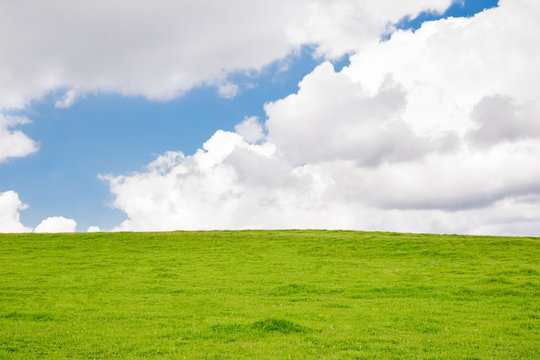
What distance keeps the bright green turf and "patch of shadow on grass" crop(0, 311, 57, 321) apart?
8cm

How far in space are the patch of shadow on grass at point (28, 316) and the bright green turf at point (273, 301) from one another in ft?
0.27

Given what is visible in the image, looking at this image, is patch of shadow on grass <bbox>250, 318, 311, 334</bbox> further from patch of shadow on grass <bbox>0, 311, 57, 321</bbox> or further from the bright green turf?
patch of shadow on grass <bbox>0, 311, 57, 321</bbox>

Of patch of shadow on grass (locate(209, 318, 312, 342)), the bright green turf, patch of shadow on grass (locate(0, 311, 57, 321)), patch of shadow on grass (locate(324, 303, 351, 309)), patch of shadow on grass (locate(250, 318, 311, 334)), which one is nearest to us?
the bright green turf

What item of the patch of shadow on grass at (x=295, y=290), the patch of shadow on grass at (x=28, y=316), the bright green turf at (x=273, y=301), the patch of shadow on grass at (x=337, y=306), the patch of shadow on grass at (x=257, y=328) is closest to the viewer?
the bright green turf at (x=273, y=301)

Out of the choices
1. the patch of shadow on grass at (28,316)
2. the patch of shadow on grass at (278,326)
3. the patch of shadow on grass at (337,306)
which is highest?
the patch of shadow on grass at (278,326)

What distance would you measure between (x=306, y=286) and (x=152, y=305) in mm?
11114

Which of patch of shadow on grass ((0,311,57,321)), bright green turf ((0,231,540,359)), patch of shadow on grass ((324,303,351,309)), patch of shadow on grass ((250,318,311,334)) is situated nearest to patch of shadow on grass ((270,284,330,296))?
bright green turf ((0,231,540,359))

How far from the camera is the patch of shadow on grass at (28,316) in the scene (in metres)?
20.9

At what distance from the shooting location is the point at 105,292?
28.0m

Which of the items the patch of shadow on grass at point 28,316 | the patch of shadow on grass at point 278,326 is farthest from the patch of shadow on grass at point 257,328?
the patch of shadow on grass at point 28,316

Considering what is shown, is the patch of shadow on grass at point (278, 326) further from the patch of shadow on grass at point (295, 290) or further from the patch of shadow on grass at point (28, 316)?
the patch of shadow on grass at point (28, 316)

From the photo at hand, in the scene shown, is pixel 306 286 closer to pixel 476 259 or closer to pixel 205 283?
pixel 205 283

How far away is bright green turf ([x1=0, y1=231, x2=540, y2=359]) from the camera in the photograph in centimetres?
1590

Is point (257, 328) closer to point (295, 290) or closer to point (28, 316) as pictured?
point (295, 290)
